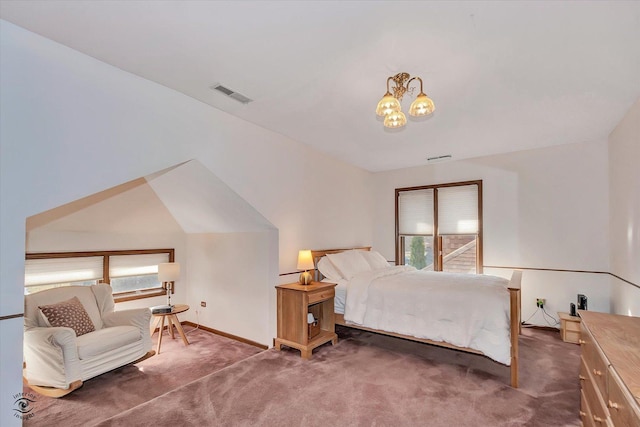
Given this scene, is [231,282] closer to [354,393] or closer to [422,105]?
[354,393]

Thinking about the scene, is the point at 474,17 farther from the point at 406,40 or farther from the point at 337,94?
the point at 337,94

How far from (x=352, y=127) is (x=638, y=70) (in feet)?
7.83

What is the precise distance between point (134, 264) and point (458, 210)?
16.3 ft

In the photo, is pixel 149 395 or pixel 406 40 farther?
pixel 149 395

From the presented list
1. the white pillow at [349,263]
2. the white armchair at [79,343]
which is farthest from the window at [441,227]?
the white armchair at [79,343]

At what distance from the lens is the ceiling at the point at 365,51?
174 cm

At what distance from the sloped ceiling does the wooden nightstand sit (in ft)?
2.82

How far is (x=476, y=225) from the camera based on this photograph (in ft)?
16.2

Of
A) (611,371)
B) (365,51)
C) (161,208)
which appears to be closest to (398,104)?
(365,51)

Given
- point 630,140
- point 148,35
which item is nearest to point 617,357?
point 630,140

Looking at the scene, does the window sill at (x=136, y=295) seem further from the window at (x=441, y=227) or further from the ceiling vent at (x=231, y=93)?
the window at (x=441, y=227)

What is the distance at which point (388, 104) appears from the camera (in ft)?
7.51

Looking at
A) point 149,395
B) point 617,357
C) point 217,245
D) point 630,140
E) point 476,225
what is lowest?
point 149,395

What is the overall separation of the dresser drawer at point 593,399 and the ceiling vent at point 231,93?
10.4 ft
